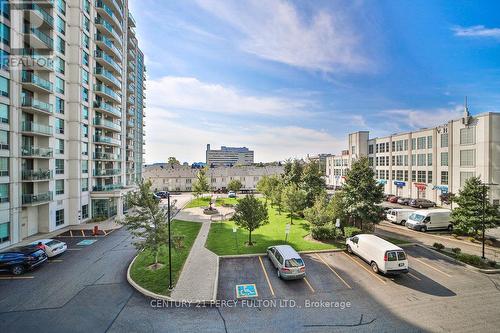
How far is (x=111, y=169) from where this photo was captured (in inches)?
1473

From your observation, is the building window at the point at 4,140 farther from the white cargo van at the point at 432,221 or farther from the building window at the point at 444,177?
the building window at the point at 444,177

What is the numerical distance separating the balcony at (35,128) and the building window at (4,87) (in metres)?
3.06

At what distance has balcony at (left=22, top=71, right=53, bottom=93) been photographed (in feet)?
77.0

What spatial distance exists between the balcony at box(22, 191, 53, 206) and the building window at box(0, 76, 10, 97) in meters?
9.70

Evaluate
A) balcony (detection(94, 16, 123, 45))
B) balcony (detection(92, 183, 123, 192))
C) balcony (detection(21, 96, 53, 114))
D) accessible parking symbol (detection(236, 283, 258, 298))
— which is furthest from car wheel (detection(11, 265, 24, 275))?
balcony (detection(94, 16, 123, 45))

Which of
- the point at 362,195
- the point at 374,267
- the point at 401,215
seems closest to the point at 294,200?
the point at 362,195

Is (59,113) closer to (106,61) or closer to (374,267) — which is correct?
(106,61)

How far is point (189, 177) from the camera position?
7425 cm

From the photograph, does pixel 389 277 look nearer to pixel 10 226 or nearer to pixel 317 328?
pixel 317 328

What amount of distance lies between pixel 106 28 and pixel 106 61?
4980mm

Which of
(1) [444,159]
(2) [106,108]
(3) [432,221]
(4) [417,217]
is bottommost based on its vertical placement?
(3) [432,221]

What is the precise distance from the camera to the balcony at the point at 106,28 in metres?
33.9

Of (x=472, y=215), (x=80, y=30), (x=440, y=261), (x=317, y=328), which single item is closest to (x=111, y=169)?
(x=80, y=30)

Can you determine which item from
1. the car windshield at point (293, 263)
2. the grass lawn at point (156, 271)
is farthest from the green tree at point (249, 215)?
the car windshield at point (293, 263)
